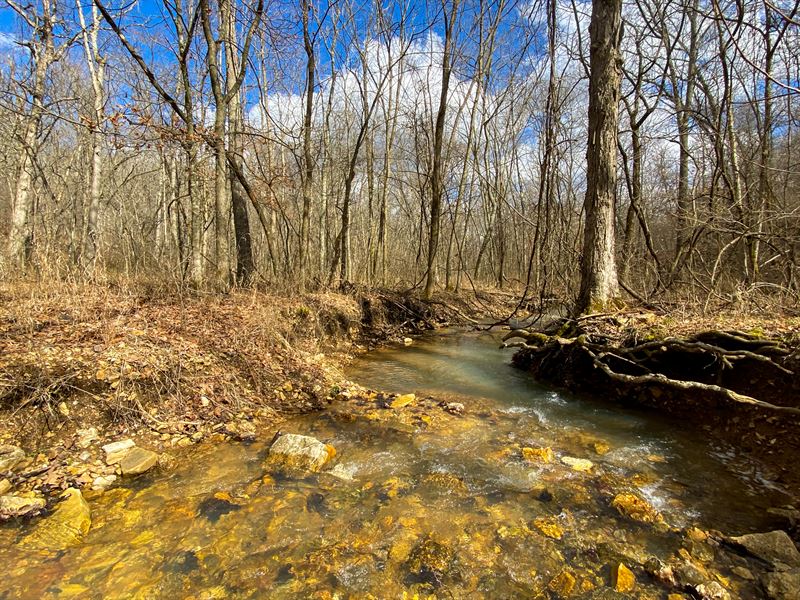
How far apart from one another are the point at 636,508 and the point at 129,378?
531 cm

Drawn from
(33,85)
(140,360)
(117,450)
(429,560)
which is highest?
(33,85)

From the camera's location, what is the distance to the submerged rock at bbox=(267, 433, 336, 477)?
3.74 metres

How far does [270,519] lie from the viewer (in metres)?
2.97

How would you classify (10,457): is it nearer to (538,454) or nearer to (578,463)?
(538,454)

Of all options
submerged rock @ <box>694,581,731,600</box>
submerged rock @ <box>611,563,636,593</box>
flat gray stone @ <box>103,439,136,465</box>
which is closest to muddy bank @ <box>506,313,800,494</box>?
submerged rock @ <box>694,581,731,600</box>

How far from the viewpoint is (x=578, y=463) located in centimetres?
386

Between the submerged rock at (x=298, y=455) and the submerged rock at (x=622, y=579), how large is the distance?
8.58ft

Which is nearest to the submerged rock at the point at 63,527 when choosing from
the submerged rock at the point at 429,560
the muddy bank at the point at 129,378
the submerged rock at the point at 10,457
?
the muddy bank at the point at 129,378

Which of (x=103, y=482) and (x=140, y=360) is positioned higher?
(x=140, y=360)

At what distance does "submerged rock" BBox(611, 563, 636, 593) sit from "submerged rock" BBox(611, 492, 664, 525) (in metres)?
0.65

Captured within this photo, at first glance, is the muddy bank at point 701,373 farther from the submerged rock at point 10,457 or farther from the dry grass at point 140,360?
the submerged rock at point 10,457

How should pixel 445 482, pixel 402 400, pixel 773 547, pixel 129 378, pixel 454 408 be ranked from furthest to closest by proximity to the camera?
pixel 402 400, pixel 454 408, pixel 129 378, pixel 445 482, pixel 773 547

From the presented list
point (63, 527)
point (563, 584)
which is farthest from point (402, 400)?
point (63, 527)

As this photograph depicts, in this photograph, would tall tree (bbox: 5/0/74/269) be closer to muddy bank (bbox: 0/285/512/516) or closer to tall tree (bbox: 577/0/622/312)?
muddy bank (bbox: 0/285/512/516)
